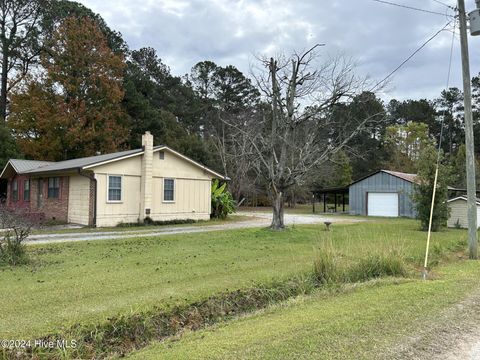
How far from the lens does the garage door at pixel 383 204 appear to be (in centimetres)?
2953

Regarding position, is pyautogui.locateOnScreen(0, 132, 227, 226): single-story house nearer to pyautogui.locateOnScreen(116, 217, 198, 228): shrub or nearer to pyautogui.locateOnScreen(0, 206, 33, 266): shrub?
pyautogui.locateOnScreen(116, 217, 198, 228): shrub

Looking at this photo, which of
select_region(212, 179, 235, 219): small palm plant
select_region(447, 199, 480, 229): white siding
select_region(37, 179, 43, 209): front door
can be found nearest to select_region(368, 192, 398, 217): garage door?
select_region(447, 199, 480, 229): white siding

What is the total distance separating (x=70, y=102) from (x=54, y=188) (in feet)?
44.1

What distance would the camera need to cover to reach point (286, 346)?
12.0 ft

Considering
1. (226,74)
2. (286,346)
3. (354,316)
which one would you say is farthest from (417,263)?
(226,74)

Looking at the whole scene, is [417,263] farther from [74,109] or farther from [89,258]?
[74,109]

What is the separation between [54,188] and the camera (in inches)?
766

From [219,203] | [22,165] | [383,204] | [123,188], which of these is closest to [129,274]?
[123,188]

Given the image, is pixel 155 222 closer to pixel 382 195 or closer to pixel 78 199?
pixel 78 199

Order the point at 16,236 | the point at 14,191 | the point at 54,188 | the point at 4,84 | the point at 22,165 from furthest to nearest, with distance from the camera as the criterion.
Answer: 1. the point at 4,84
2. the point at 14,191
3. the point at 22,165
4. the point at 54,188
5. the point at 16,236

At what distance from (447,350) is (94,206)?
15490 mm

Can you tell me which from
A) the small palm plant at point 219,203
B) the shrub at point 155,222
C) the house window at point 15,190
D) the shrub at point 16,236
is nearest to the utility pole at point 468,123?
the shrub at point 16,236

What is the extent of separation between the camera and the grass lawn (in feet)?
16.9

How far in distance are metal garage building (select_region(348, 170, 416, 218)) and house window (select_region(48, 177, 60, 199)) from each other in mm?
22969
